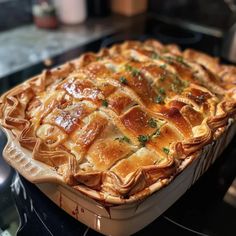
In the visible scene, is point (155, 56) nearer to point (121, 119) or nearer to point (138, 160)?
point (121, 119)

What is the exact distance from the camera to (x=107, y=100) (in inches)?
39.1

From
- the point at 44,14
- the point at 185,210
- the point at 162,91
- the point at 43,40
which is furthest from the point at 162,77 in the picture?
the point at 44,14

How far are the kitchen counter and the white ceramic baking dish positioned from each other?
770 millimetres

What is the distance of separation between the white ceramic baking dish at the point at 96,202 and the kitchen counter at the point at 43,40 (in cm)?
77

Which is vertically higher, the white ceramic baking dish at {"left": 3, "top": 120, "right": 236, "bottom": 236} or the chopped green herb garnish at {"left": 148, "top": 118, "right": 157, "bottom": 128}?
the chopped green herb garnish at {"left": 148, "top": 118, "right": 157, "bottom": 128}

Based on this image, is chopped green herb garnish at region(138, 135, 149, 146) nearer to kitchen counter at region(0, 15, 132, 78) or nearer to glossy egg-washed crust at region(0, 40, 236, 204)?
glossy egg-washed crust at region(0, 40, 236, 204)

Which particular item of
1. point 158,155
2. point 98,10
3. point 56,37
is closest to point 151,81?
point 158,155

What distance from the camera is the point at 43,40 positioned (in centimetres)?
186

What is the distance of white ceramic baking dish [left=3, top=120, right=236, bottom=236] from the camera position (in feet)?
2.62

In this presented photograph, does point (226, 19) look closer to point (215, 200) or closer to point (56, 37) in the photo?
point (56, 37)

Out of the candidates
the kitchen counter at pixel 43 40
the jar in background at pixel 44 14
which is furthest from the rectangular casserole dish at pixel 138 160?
the jar in background at pixel 44 14

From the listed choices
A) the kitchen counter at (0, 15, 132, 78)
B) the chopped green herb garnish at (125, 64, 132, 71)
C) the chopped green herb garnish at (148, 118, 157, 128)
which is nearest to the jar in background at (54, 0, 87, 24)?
the kitchen counter at (0, 15, 132, 78)

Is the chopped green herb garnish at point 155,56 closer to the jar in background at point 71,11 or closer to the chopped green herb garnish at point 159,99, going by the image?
the chopped green herb garnish at point 159,99

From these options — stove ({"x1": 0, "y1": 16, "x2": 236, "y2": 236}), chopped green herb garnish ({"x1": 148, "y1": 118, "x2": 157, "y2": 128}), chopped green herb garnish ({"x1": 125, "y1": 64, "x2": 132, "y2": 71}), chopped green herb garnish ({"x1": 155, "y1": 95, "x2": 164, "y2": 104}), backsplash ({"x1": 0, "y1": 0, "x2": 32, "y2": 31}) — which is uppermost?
chopped green herb garnish ({"x1": 125, "y1": 64, "x2": 132, "y2": 71})
